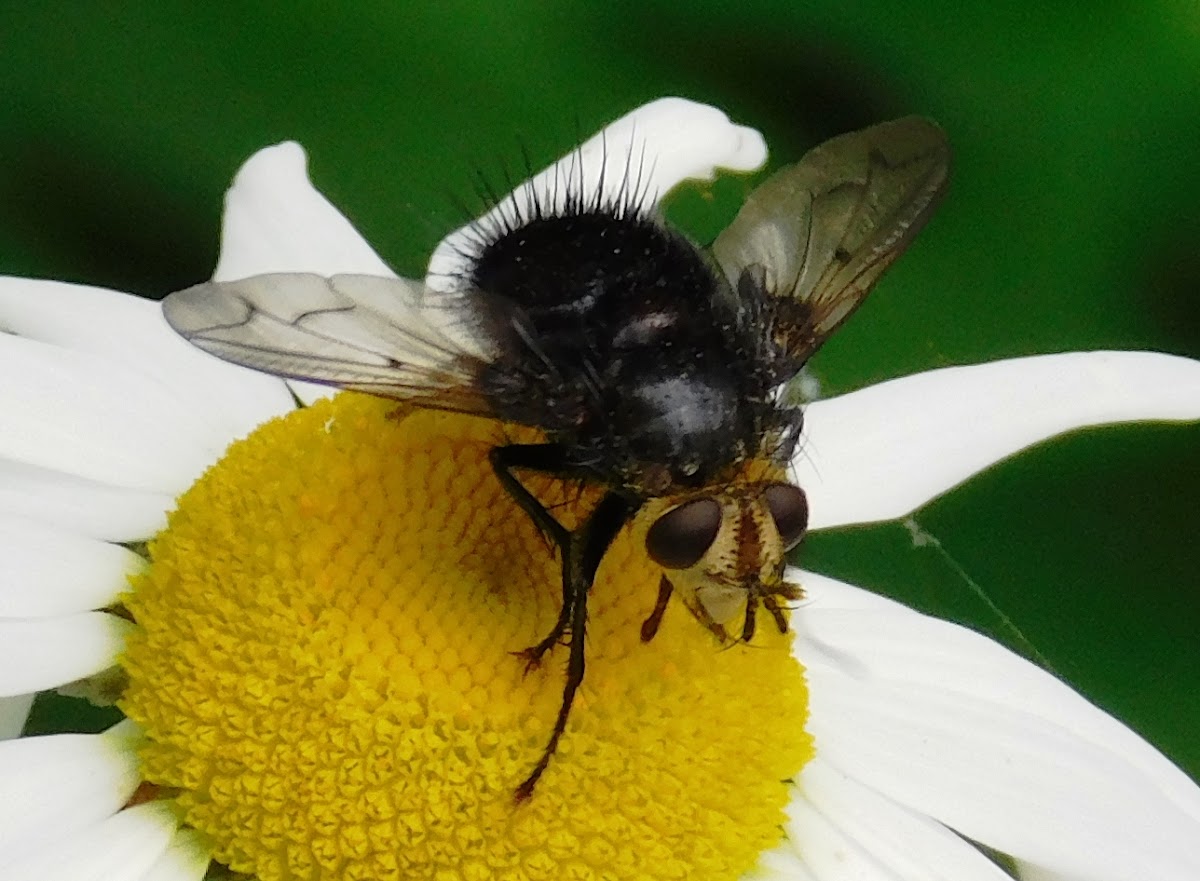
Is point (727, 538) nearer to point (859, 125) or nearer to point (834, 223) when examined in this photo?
point (834, 223)

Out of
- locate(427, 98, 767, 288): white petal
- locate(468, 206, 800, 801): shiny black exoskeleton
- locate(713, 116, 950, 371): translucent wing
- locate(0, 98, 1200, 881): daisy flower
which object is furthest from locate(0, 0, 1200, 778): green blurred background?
locate(468, 206, 800, 801): shiny black exoskeleton

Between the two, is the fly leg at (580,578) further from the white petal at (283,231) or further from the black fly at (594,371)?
the white petal at (283,231)

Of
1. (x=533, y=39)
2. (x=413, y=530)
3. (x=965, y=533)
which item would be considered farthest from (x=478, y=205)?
(x=413, y=530)

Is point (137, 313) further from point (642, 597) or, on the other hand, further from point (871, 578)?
point (871, 578)

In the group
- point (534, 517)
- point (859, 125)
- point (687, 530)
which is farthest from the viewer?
point (859, 125)

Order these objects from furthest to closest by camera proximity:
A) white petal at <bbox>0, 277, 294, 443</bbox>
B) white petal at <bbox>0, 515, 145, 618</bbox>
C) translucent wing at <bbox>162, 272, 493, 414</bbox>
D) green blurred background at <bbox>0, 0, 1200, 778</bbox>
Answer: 1. green blurred background at <bbox>0, 0, 1200, 778</bbox>
2. white petal at <bbox>0, 277, 294, 443</bbox>
3. white petal at <bbox>0, 515, 145, 618</bbox>
4. translucent wing at <bbox>162, 272, 493, 414</bbox>

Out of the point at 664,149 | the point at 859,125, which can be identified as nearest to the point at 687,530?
the point at 664,149

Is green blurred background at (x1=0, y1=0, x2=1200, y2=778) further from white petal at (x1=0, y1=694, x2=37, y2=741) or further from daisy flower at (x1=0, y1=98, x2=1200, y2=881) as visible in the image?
white petal at (x1=0, y1=694, x2=37, y2=741)
